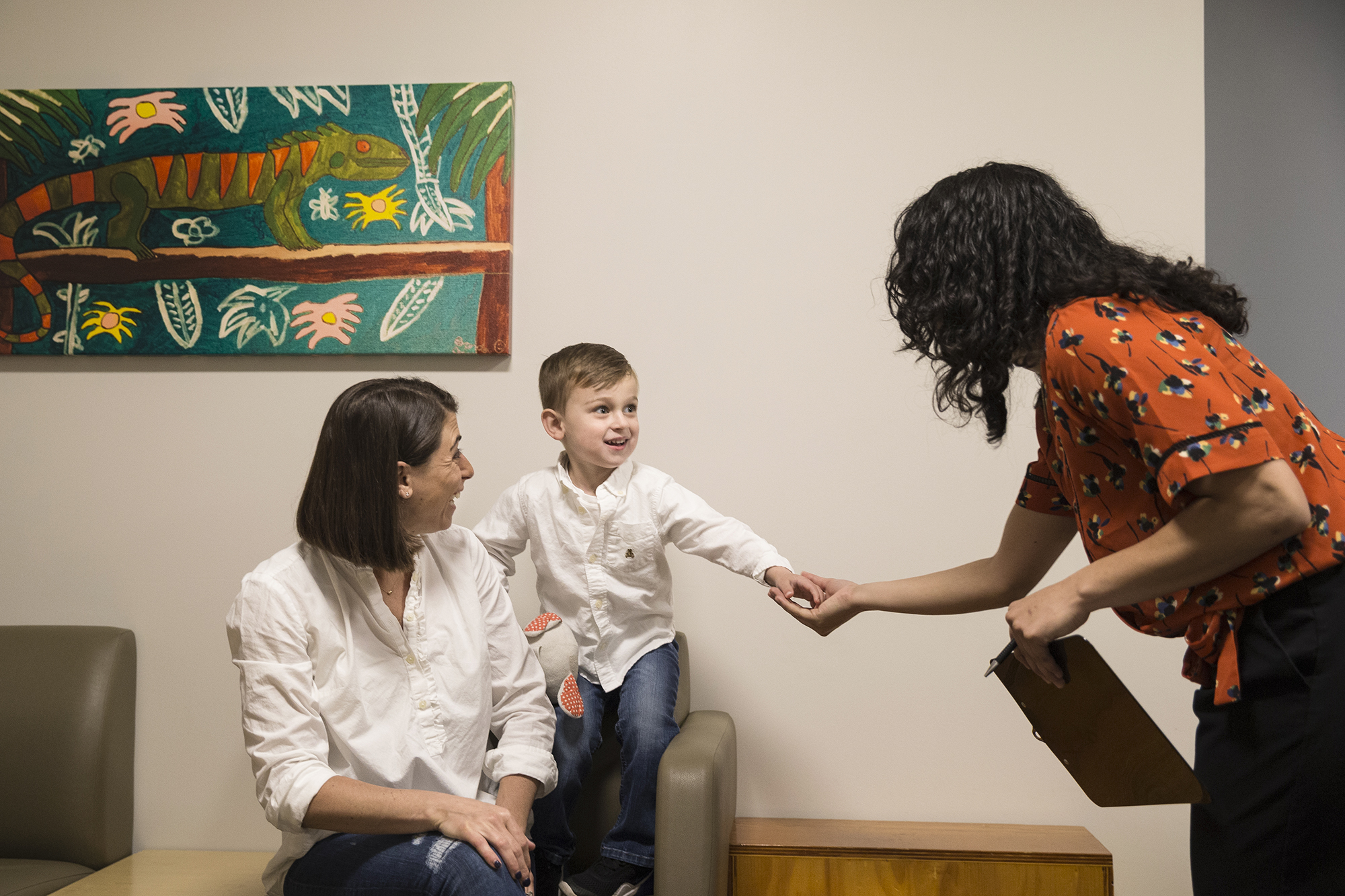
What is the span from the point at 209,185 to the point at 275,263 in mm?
308

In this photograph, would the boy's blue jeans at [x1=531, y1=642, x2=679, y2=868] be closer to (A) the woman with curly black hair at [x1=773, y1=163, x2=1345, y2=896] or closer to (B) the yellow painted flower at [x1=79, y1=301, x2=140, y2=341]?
(A) the woman with curly black hair at [x1=773, y1=163, x2=1345, y2=896]

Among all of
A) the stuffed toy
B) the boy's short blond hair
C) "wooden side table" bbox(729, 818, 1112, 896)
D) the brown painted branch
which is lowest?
"wooden side table" bbox(729, 818, 1112, 896)

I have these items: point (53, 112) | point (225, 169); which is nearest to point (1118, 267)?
point (225, 169)

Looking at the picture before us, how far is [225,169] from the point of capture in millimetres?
2693

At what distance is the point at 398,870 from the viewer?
1469mm

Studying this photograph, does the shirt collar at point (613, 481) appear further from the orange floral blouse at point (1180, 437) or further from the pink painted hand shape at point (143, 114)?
the pink painted hand shape at point (143, 114)

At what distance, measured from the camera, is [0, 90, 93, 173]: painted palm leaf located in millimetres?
2734

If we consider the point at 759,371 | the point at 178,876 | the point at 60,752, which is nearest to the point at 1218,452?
the point at 759,371

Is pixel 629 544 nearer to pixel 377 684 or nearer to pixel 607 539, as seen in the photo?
pixel 607 539

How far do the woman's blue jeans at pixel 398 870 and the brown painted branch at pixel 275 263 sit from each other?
1.59 m

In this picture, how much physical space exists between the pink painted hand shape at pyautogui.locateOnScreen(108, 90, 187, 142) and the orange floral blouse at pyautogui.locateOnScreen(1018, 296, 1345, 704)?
2581mm

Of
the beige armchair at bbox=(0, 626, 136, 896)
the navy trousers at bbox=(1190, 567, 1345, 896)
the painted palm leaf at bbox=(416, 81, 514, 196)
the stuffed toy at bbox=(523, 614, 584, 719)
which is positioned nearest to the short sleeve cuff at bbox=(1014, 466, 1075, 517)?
the navy trousers at bbox=(1190, 567, 1345, 896)

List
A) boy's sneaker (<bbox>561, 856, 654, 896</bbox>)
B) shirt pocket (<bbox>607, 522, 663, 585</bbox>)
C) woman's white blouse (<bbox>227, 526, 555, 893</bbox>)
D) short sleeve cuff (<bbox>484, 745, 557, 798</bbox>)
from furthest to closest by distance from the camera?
shirt pocket (<bbox>607, 522, 663, 585</bbox>)
boy's sneaker (<bbox>561, 856, 654, 896</bbox>)
short sleeve cuff (<bbox>484, 745, 557, 798</bbox>)
woman's white blouse (<bbox>227, 526, 555, 893</bbox>)

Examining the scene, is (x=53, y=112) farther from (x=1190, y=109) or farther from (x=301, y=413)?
(x=1190, y=109)
